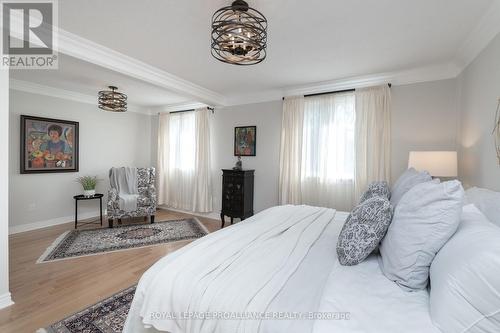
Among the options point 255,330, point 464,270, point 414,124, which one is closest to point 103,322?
point 255,330

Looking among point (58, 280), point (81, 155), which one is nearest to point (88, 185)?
point (81, 155)

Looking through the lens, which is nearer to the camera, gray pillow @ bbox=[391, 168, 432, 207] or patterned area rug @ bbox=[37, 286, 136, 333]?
patterned area rug @ bbox=[37, 286, 136, 333]

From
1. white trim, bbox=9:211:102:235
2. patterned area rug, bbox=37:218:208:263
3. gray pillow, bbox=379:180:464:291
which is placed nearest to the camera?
gray pillow, bbox=379:180:464:291

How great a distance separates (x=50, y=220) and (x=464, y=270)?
5.70 meters

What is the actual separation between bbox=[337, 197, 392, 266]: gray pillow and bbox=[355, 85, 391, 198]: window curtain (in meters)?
2.26

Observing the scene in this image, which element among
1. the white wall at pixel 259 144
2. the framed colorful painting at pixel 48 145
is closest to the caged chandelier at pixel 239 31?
the white wall at pixel 259 144

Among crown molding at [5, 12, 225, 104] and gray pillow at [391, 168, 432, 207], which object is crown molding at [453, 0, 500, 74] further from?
crown molding at [5, 12, 225, 104]

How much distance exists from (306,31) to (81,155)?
479 cm

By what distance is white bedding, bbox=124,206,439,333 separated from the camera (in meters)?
0.90

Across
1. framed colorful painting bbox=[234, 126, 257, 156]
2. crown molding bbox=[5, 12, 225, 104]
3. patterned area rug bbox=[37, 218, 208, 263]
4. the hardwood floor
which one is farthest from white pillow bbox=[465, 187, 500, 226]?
crown molding bbox=[5, 12, 225, 104]

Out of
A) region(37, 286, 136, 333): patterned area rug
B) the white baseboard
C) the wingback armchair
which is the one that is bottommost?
region(37, 286, 136, 333): patterned area rug

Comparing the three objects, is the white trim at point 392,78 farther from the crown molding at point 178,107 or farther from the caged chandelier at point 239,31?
the crown molding at point 178,107

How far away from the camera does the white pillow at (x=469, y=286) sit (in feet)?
2.53

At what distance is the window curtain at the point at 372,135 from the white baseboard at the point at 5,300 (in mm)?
4056
